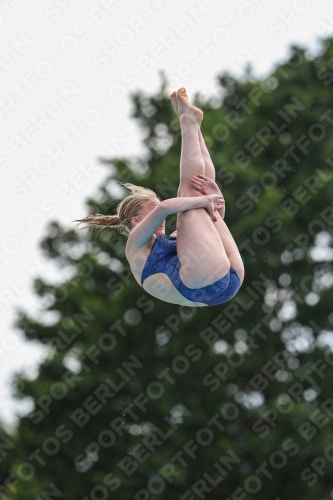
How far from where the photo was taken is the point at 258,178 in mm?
10867

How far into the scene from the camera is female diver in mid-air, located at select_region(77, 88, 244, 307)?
13.0ft

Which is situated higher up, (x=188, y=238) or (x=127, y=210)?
(x=188, y=238)

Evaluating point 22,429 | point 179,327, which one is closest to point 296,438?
point 179,327

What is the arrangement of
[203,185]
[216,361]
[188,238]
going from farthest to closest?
[216,361] < [203,185] < [188,238]

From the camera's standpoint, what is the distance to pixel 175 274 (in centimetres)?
416

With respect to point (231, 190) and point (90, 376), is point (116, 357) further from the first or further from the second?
point (231, 190)

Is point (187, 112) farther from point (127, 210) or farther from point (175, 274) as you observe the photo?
point (175, 274)

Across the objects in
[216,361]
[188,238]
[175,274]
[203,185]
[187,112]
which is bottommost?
[216,361]

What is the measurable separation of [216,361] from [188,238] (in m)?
6.73

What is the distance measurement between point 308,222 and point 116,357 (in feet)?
10.3

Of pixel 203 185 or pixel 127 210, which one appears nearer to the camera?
pixel 203 185

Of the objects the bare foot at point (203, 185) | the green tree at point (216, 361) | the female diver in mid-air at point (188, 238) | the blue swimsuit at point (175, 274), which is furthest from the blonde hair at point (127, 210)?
the green tree at point (216, 361)

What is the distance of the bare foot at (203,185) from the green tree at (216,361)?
627 centimetres

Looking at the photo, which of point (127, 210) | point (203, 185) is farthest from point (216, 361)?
point (203, 185)
